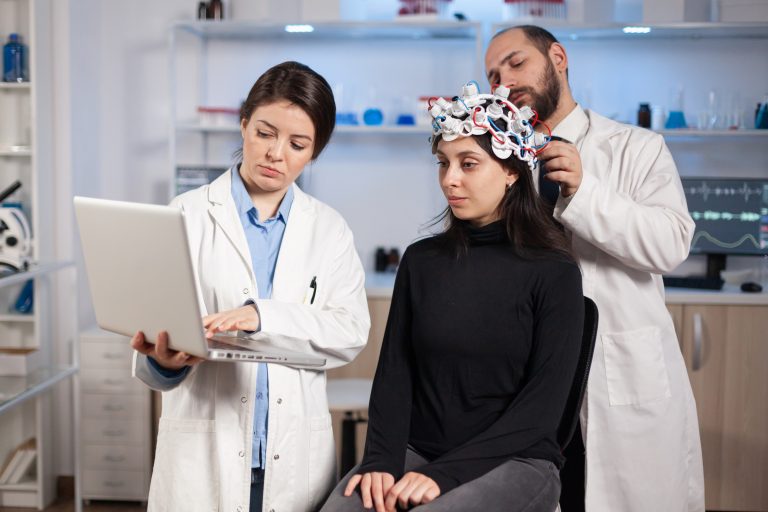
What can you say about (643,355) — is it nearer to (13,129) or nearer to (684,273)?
(684,273)

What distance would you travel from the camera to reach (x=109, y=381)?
11.3 ft

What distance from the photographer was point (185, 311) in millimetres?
1351

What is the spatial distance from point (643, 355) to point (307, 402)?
702 millimetres

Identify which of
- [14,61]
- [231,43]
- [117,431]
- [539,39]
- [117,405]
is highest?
[231,43]

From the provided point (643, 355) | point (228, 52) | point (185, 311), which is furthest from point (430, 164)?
point (185, 311)

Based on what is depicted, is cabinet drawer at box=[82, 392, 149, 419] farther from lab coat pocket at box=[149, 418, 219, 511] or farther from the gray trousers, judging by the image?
the gray trousers

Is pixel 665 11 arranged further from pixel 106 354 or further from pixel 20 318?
pixel 20 318

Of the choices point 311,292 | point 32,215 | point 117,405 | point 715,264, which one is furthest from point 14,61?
point 715,264

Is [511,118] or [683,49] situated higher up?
[683,49]

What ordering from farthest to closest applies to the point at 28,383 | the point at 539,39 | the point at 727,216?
1. the point at 727,216
2. the point at 28,383
3. the point at 539,39

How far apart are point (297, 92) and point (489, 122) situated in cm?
37

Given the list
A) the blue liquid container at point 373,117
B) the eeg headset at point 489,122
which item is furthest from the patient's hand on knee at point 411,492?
the blue liquid container at point 373,117

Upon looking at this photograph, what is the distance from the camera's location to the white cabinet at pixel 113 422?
3439mm

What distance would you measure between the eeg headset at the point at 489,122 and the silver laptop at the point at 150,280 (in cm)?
52
